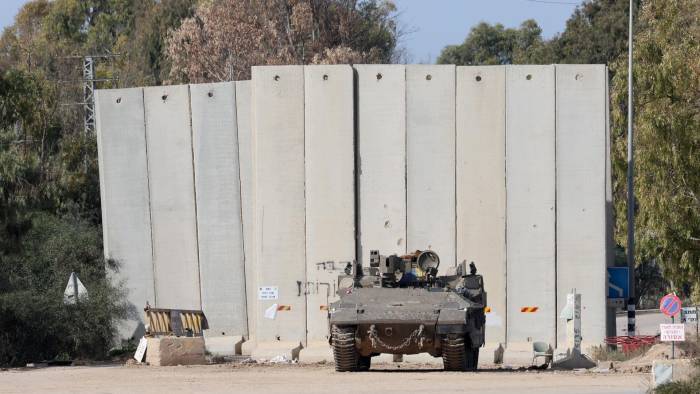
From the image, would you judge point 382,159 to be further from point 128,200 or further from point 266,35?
point 266,35

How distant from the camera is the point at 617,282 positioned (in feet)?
102

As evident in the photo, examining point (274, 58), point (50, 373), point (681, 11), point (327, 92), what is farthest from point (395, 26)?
point (50, 373)

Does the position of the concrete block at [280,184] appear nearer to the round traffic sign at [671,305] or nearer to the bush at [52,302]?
the bush at [52,302]

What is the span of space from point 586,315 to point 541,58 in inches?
1951

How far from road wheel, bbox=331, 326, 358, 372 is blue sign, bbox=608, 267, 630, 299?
32.0 ft

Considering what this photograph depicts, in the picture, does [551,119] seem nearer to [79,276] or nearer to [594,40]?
[79,276]

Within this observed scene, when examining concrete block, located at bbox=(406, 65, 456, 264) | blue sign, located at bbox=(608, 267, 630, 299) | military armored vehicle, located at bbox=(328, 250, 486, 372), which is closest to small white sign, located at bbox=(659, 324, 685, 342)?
military armored vehicle, located at bbox=(328, 250, 486, 372)

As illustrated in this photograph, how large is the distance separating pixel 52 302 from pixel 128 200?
3518 millimetres

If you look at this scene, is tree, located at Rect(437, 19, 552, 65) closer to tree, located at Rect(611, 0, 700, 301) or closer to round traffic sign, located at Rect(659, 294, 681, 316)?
tree, located at Rect(611, 0, 700, 301)

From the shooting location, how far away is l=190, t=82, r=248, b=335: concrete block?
31656 millimetres

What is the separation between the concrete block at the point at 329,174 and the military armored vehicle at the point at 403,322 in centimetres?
614

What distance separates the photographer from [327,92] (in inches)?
1208

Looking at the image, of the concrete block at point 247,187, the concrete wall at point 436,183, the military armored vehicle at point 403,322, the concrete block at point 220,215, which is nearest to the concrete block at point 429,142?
the concrete wall at point 436,183

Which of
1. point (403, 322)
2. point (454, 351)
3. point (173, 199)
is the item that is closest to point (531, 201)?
point (454, 351)
